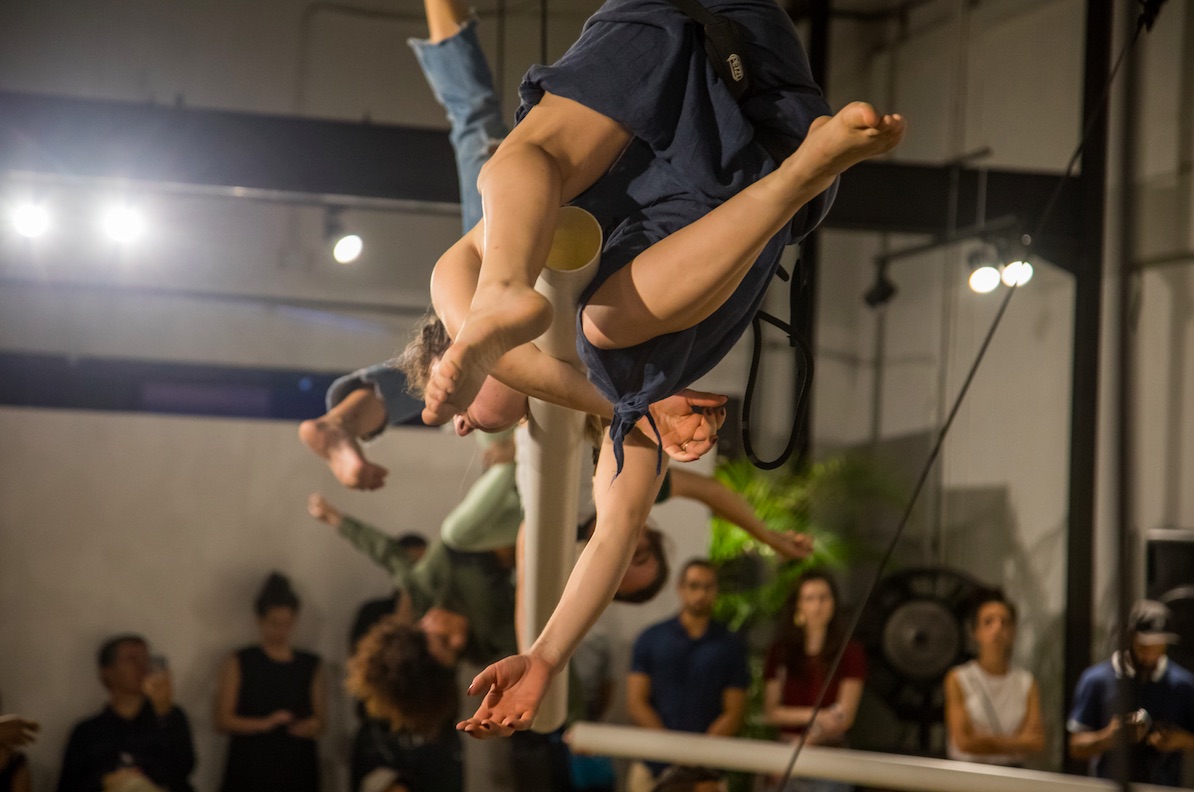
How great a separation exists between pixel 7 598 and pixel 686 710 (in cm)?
294

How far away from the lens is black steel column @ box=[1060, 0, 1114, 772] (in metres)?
6.21

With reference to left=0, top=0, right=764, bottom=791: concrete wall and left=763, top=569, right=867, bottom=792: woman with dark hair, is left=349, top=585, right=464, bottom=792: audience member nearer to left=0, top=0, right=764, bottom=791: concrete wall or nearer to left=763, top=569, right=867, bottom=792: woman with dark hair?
left=0, top=0, right=764, bottom=791: concrete wall

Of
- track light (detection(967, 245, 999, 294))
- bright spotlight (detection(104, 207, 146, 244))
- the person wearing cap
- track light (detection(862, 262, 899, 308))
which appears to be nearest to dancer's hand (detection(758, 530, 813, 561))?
the person wearing cap

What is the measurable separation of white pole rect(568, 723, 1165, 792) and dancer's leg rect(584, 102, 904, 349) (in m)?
0.84

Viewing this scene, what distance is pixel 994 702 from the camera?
5.44 meters

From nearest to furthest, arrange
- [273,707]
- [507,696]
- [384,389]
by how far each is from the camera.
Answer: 1. [507,696]
2. [384,389]
3. [273,707]

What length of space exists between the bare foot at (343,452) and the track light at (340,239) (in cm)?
327

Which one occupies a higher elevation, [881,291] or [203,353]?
[881,291]

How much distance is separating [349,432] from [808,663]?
3.22 meters

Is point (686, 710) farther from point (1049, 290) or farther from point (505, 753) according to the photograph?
point (1049, 290)

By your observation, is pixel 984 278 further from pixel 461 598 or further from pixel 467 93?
pixel 467 93

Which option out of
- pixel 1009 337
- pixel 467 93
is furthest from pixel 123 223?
pixel 1009 337

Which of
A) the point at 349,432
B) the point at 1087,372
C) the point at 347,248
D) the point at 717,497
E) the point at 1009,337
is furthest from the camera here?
the point at 1009,337

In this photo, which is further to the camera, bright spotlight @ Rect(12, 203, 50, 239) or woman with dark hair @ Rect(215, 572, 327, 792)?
bright spotlight @ Rect(12, 203, 50, 239)
